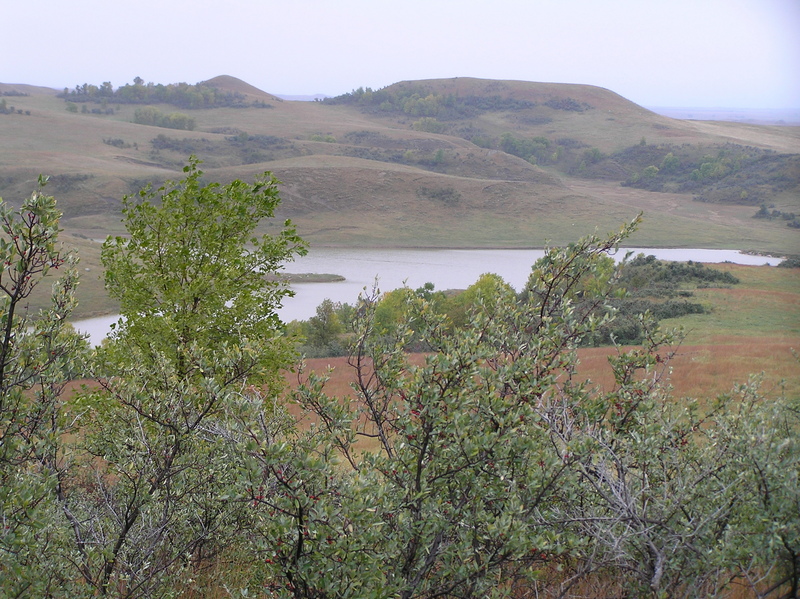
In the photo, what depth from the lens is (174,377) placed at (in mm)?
4305

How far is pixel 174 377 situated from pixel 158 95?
182 meters

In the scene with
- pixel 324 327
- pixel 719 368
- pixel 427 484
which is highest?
pixel 427 484

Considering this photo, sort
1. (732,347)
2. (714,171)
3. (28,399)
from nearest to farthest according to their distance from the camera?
1. (28,399)
2. (732,347)
3. (714,171)

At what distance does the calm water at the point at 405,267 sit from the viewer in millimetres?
45375

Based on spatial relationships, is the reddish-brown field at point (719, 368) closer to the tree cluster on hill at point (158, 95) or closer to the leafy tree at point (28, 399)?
the leafy tree at point (28, 399)

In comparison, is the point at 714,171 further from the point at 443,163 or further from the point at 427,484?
the point at 427,484

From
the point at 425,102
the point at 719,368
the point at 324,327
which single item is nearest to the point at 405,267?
the point at 324,327

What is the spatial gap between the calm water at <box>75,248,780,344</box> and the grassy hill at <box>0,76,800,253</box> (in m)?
5.38

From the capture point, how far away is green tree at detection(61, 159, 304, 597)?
13.0ft

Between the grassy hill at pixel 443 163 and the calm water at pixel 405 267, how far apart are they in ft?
17.6

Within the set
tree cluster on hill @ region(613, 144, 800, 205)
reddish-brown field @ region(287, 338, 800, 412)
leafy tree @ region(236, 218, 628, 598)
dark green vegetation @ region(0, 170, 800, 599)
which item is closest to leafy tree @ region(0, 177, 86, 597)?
dark green vegetation @ region(0, 170, 800, 599)

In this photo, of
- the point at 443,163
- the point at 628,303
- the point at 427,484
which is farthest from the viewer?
the point at 443,163

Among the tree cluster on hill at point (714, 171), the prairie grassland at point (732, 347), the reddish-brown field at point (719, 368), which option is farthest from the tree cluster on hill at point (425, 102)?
the reddish-brown field at point (719, 368)

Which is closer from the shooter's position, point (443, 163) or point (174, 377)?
point (174, 377)
